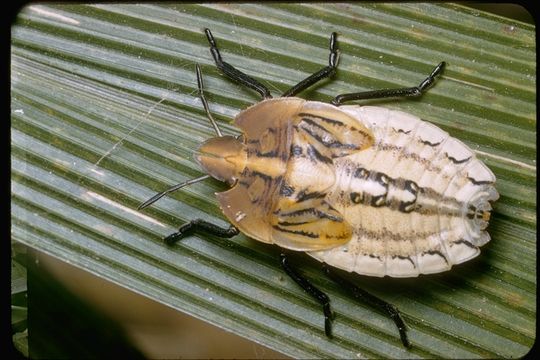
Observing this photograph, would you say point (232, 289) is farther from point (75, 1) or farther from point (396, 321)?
point (75, 1)

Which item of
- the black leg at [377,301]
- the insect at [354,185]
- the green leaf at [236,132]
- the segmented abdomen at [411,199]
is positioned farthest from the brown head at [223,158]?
the black leg at [377,301]

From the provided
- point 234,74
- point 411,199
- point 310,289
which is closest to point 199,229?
point 310,289

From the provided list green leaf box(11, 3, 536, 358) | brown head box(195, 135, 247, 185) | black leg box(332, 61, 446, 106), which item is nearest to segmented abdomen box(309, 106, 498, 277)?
black leg box(332, 61, 446, 106)

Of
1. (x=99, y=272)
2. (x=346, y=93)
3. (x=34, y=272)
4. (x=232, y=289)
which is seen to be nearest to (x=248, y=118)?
(x=346, y=93)

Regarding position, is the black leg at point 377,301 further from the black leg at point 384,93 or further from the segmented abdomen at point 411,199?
the black leg at point 384,93

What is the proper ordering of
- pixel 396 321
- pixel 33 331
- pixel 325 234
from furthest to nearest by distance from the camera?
pixel 33 331
pixel 396 321
pixel 325 234

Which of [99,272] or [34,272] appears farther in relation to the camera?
[34,272]
